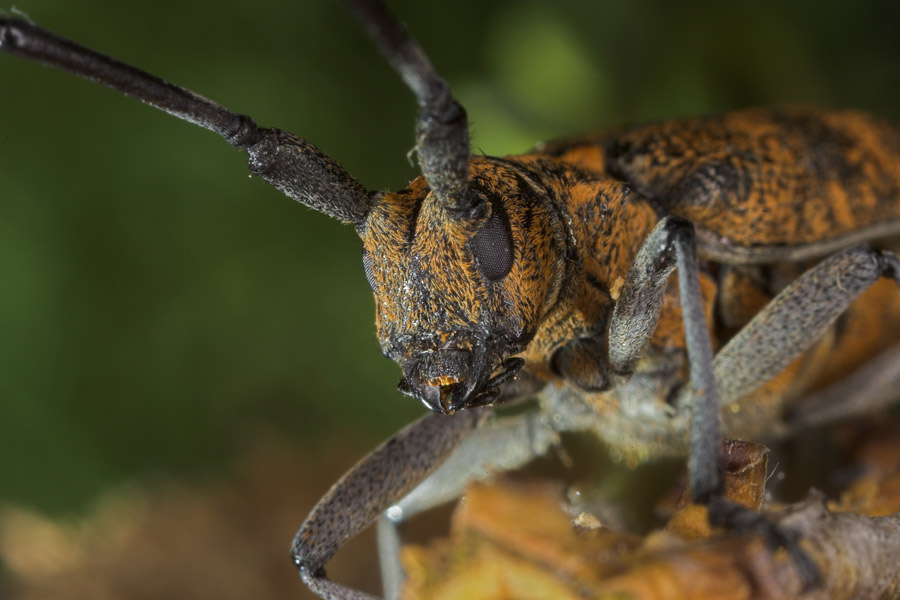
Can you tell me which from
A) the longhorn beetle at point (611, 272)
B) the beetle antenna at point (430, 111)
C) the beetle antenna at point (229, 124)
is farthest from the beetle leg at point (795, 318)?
the beetle antenna at point (229, 124)

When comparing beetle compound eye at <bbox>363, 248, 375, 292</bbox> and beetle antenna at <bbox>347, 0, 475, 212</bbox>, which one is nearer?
beetle antenna at <bbox>347, 0, 475, 212</bbox>

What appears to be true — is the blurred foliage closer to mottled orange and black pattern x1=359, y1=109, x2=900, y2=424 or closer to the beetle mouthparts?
mottled orange and black pattern x1=359, y1=109, x2=900, y2=424

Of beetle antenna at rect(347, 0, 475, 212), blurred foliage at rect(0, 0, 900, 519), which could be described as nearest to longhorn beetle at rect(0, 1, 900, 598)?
beetle antenna at rect(347, 0, 475, 212)

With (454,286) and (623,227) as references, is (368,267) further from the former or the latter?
(623,227)

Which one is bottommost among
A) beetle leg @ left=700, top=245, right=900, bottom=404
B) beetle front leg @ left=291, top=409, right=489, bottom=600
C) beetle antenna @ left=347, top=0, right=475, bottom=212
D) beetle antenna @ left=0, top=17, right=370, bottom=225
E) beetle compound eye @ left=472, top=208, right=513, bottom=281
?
beetle leg @ left=700, top=245, right=900, bottom=404

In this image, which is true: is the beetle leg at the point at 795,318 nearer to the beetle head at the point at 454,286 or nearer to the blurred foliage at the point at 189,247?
the beetle head at the point at 454,286

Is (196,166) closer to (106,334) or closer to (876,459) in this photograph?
(106,334)

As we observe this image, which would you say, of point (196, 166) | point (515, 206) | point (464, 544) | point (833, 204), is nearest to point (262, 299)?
point (196, 166)
